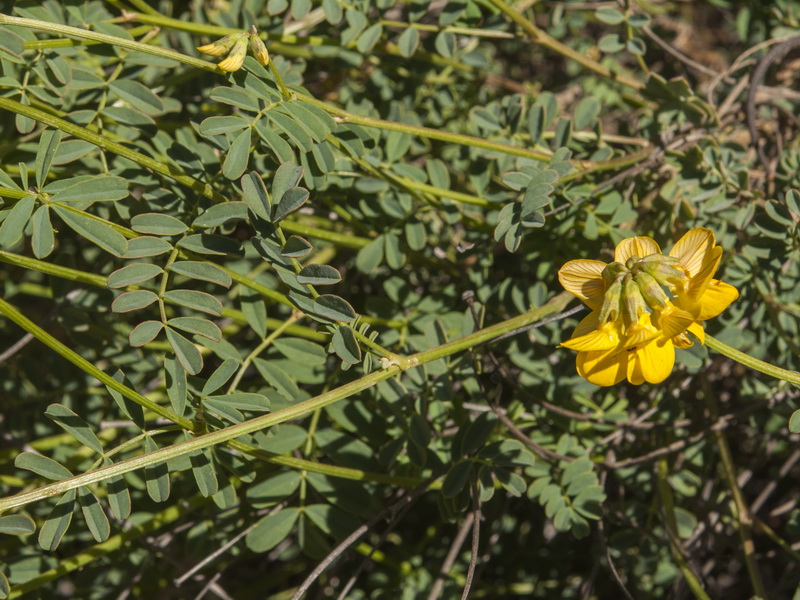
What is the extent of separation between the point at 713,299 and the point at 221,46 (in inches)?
36.0

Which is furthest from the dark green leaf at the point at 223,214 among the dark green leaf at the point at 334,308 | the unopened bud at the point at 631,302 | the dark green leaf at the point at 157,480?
the unopened bud at the point at 631,302

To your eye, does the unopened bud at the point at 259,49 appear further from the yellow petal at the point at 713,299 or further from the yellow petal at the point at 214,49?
the yellow petal at the point at 713,299

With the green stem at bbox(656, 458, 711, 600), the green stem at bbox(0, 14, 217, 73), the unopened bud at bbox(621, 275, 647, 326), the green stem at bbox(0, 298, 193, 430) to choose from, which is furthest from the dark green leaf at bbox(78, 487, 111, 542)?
the green stem at bbox(656, 458, 711, 600)

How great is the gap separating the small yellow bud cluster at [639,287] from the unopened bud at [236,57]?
72 centimetres

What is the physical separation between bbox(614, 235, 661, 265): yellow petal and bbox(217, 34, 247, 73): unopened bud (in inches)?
28.9

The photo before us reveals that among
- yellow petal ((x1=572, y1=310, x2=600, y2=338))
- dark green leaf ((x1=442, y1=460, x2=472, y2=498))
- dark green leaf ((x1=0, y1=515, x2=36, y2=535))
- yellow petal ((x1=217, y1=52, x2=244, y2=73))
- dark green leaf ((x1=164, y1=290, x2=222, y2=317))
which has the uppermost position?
yellow petal ((x1=217, y1=52, x2=244, y2=73))

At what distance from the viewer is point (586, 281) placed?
132cm

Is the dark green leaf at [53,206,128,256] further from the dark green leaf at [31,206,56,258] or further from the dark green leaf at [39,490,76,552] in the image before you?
the dark green leaf at [39,490,76,552]

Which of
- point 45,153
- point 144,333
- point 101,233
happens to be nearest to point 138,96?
point 45,153

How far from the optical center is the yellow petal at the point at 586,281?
4.24 ft

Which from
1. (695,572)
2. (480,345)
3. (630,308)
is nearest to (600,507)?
(695,572)

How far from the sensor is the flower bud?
1.20m

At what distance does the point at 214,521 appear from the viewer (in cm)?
178

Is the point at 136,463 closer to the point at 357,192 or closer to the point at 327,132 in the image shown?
the point at 327,132
